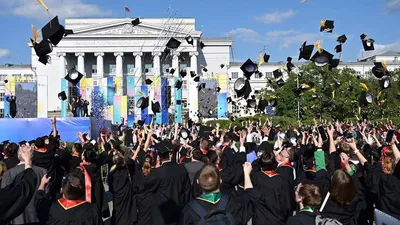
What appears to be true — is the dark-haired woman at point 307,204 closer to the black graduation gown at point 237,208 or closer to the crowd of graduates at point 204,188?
the crowd of graduates at point 204,188

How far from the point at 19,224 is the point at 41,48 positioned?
23.1 ft

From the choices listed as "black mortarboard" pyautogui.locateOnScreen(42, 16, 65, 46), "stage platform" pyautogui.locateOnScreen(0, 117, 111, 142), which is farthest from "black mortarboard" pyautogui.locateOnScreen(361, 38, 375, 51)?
"stage platform" pyautogui.locateOnScreen(0, 117, 111, 142)

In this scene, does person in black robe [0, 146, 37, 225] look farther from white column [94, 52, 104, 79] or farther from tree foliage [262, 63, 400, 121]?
white column [94, 52, 104, 79]

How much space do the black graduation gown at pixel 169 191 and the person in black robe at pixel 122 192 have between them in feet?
2.95

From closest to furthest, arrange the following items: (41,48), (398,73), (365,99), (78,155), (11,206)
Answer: (11,206) → (78,155) → (41,48) → (365,99) → (398,73)

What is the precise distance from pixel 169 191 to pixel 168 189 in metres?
0.03

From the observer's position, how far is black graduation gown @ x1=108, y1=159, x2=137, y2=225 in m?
8.13

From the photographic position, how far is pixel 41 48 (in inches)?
511

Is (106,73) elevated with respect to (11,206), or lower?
elevated

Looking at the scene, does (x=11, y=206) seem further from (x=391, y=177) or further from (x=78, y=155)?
(x=78, y=155)

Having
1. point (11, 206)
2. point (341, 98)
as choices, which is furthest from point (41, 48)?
point (341, 98)

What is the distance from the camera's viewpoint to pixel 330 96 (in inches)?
2178

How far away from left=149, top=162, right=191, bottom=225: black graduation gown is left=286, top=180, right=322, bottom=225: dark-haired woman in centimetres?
286

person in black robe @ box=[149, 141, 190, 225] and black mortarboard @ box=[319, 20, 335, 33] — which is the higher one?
black mortarboard @ box=[319, 20, 335, 33]
